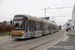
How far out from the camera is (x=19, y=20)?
651 inches

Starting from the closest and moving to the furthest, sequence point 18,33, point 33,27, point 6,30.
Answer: point 18,33
point 33,27
point 6,30

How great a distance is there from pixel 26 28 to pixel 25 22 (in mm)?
851

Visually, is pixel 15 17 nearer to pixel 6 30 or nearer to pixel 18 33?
pixel 18 33

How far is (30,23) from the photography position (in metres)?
18.0

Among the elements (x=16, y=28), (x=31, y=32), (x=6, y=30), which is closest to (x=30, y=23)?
(x=31, y=32)

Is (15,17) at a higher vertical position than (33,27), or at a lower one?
higher

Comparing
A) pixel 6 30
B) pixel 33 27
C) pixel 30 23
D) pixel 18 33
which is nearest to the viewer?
pixel 18 33

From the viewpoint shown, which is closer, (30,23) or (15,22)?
(15,22)

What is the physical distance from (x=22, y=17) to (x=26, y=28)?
64.4 inches

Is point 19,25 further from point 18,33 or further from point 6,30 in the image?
point 6,30

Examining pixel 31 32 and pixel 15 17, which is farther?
pixel 31 32

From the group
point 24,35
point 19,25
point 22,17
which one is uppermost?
point 22,17

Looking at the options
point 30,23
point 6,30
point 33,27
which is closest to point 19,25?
point 30,23

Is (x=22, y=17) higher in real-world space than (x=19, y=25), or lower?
higher
